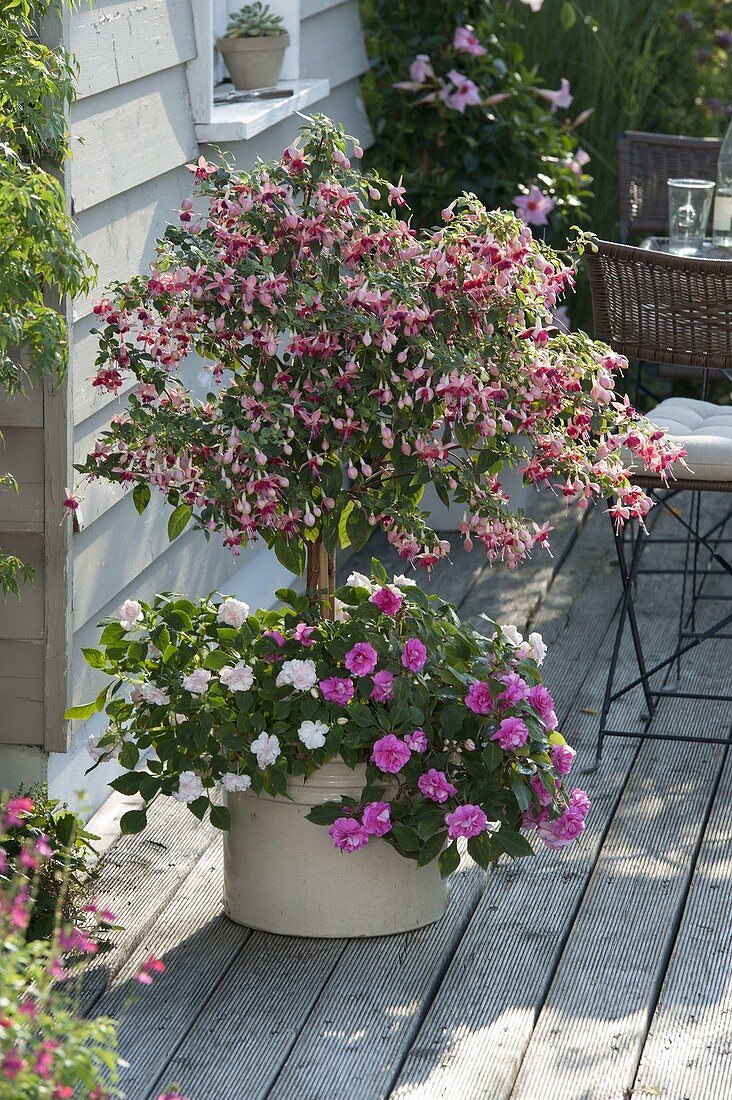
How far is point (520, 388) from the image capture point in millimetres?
2506

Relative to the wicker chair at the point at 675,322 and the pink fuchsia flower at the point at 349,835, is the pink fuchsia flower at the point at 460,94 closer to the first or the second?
the wicker chair at the point at 675,322

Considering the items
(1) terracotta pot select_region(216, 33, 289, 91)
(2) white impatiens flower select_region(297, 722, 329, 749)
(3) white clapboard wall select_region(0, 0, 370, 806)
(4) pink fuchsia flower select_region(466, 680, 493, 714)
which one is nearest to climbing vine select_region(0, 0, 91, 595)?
(3) white clapboard wall select_region(0, 0, 370, 806)

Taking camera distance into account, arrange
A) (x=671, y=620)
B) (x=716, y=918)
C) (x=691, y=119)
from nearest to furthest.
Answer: (x=716, y=918) < (x=671, y=620) < (x=691, y=119)

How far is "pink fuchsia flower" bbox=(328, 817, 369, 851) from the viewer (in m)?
2.54

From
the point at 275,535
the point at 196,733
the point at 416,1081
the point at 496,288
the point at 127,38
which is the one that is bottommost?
the point at 416,1081

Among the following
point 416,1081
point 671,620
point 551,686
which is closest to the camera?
point 416,1081

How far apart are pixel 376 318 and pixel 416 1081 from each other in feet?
3.80

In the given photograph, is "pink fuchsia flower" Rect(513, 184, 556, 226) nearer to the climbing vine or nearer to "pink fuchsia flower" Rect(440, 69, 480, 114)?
"pink fuchsia flower" Rect(440, 69, 480, 114)

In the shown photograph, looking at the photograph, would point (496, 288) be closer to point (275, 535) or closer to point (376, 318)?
point (376, 318)

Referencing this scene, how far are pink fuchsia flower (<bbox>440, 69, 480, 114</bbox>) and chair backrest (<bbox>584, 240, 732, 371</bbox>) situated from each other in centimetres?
185

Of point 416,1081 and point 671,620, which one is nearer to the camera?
point 416,1081

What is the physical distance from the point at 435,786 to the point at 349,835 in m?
0.16

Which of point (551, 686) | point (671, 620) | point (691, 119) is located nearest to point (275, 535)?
point (551, 686)

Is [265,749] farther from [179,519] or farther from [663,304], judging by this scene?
[663,304]
